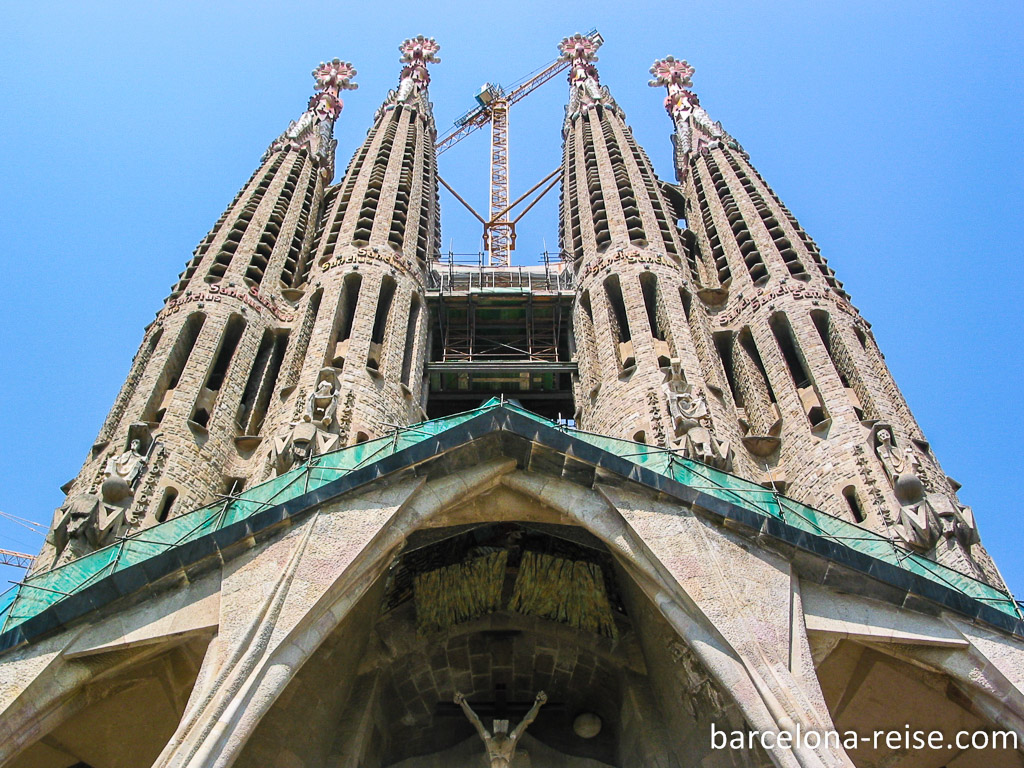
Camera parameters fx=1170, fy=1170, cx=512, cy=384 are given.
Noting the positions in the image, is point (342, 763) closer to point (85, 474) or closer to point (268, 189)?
point (85, 474)

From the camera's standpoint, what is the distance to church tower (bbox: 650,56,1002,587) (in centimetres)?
1789

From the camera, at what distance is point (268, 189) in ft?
105

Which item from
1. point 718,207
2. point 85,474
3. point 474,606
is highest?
point 718,207

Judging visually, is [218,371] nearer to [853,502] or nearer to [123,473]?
[123,473]

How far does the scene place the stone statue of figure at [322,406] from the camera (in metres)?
20.0

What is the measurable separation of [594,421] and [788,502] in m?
10.0

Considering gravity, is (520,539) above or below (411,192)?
below

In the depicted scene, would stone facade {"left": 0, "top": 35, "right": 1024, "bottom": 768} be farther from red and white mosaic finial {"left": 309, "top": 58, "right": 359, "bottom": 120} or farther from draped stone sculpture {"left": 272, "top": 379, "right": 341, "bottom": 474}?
red and white mosaic finial {"left": 309, "top": 58, "right": 359, "bottom": 120}

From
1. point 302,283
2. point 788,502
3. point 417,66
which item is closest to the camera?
point 788,502

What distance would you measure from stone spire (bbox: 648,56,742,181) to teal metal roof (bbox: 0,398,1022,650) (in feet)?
77.2

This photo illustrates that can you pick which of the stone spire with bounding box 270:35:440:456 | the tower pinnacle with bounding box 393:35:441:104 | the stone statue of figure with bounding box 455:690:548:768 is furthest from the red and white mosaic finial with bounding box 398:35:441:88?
the stone statue of figure with bounding box 455:690:548:768

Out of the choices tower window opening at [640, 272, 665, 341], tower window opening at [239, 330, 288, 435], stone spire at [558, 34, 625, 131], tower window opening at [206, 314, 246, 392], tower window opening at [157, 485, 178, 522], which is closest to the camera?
tower window opening at [157, 485, 178, 522]

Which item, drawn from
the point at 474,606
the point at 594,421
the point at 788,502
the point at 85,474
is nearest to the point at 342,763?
the point at 474,606

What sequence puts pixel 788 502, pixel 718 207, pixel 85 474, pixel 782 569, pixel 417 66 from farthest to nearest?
pixel 417 66, pixel 718 207, pixel 85 474, pixel 788 502, pixel 782 569
